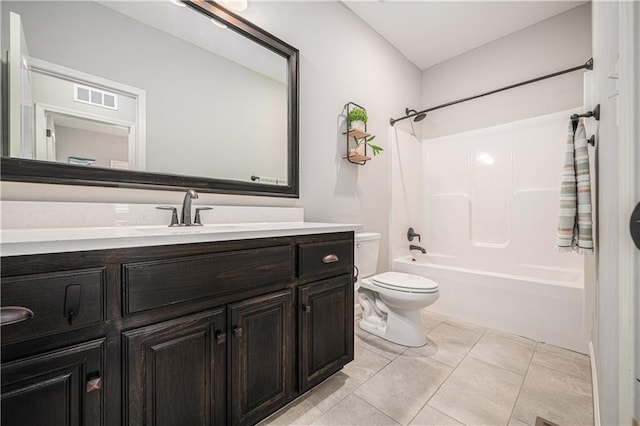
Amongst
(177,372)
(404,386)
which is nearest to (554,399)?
(404,386)

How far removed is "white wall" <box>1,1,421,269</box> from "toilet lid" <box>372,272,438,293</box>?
53 cm

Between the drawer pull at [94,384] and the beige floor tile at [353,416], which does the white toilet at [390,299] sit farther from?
the drawer pull at [94,384]

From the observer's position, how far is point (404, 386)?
144 cm

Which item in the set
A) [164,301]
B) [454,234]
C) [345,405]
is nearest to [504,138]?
[454,234]

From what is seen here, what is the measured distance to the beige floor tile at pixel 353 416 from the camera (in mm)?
1188

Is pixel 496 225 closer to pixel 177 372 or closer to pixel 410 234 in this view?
pixel 410 234

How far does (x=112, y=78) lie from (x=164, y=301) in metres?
1.02

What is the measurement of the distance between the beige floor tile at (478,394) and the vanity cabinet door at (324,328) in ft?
1.69

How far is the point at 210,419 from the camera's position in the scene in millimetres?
939

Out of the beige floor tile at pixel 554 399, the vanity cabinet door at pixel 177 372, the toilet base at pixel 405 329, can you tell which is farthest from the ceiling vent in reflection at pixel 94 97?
the beige floor tile at pixel 554 399

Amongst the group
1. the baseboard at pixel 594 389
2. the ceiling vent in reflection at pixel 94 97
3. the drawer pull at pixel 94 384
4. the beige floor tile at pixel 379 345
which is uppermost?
the ceiling vent in reflection at pixel 94 97

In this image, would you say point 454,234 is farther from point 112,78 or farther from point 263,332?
point 112,78

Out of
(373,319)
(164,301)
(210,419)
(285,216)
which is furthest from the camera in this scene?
(373,319)

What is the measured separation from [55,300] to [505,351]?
7.71ft
